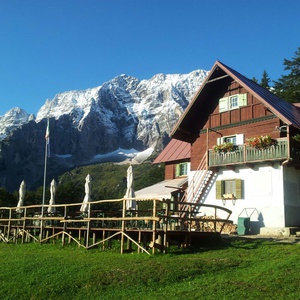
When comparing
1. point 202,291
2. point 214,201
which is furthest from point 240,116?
point 202,291

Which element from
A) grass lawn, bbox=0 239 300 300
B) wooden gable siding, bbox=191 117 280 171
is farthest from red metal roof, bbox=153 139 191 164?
grass lawn, bbox=0 239 300 300

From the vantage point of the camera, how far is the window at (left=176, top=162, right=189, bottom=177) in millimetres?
32219

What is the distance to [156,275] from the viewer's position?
11273mm

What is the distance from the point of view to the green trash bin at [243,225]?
2181 centimetres

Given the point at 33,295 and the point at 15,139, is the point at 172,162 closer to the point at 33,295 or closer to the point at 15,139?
the point at 33,295

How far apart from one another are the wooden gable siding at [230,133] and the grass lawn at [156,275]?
32.7ft

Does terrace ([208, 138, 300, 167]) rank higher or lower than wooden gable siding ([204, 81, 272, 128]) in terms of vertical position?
lower

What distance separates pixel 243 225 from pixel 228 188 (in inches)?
137

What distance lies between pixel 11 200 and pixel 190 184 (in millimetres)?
27058

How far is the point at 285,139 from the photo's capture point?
22.0 m

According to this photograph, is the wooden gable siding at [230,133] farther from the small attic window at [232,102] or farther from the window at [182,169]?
the window at [182,169]

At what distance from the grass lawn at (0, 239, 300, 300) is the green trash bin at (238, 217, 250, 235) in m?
6.65

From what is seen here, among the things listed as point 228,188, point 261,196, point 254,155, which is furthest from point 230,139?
point 261,196

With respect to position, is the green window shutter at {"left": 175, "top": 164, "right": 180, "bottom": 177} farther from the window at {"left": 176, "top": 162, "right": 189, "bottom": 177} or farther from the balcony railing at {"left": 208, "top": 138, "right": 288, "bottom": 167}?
the balcony railing at {"left": 208, "top": 138, "right": 288, "bottom": 167}
